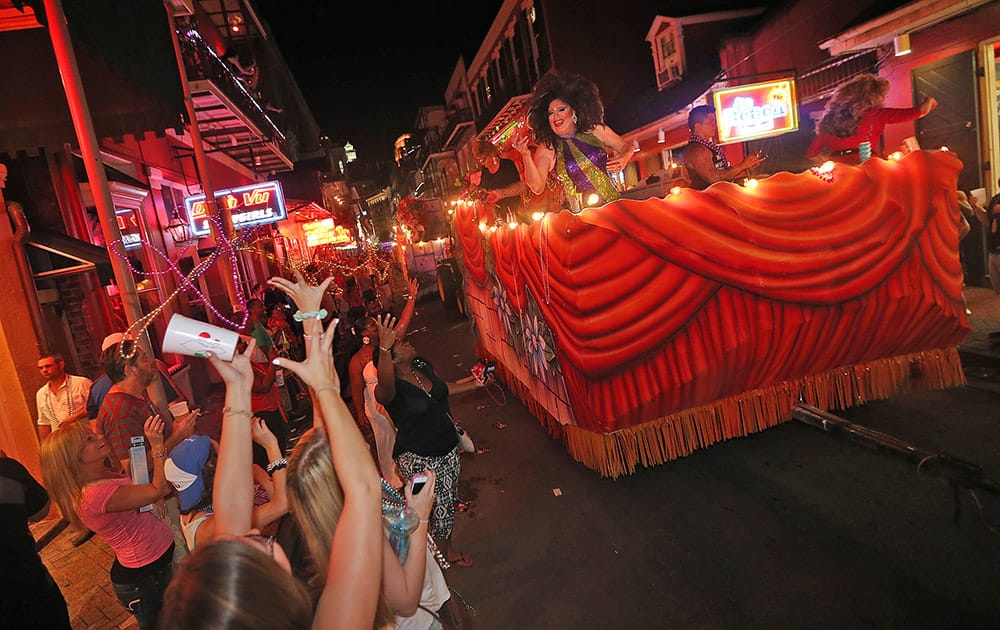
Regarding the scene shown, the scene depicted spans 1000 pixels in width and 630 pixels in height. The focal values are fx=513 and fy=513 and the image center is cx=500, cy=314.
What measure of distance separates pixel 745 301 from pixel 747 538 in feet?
6.05

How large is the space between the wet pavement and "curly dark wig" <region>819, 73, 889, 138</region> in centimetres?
285

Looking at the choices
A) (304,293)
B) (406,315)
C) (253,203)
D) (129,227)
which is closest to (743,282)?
(406,315)

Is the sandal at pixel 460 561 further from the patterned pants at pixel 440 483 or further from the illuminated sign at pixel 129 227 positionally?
the illuminated sign at pixel 129 227

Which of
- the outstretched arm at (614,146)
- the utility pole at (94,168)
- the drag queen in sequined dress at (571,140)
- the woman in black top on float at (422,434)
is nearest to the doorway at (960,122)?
the outstretched arm at (614,146)

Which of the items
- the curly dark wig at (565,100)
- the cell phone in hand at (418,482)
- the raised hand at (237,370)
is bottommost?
the cell phone in hand at (418,482)

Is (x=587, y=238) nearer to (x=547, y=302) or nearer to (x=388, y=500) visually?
(x=547, y=302)

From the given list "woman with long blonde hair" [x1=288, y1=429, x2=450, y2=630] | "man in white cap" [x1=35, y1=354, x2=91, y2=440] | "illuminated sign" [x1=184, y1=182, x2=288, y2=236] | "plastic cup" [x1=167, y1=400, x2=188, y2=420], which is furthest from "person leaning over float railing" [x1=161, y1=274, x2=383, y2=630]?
"illuminated sign" [x1=184, y1=182, x2=288, y2=236]

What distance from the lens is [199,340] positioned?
192 centimetres

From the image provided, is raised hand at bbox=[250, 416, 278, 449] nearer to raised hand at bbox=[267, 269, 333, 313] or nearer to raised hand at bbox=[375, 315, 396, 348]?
raised hand at bbox=[375, 315, 396, 348]

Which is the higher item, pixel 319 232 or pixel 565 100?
pixel 319 232

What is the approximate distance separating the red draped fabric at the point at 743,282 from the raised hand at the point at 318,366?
8.40ft

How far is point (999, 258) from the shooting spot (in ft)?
20.2

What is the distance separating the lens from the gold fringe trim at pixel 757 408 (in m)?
4.56

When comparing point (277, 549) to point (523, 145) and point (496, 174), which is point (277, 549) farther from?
point (496, 174)
